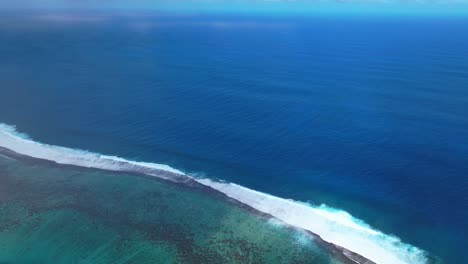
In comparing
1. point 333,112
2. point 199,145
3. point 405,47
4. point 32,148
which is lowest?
point 32,148

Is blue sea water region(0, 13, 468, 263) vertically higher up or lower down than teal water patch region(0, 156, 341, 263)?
higher up

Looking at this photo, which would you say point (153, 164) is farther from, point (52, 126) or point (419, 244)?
point (419, 244)

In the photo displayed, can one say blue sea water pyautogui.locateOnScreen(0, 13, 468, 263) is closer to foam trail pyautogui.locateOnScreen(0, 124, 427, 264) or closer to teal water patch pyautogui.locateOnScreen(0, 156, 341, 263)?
foam trail pyautogui.locateOnScreen(0, 124, 427, 264)

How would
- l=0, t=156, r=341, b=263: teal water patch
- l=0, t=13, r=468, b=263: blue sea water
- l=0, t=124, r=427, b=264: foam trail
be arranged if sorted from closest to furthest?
l=0, t=156, r=341, b=263: teal water patch → l=0, t=124, r=427, b=264: foam trail → l=0, t=13, r=468, b=263: blue sea water

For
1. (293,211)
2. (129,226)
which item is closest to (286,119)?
(293,211)

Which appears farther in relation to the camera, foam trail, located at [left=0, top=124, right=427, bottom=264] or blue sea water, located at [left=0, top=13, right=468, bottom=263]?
blue sea water, located at [left=0, top=13, right=468, bottom=263]

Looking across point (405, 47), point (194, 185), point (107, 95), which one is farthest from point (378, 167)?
point (405, 47)

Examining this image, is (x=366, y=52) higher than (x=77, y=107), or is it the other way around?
(x=366, y=52)

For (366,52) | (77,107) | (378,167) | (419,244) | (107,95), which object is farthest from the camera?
(366,52)

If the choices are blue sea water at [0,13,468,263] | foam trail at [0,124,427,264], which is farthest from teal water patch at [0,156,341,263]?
blue sea water at [0,13,468,263]
